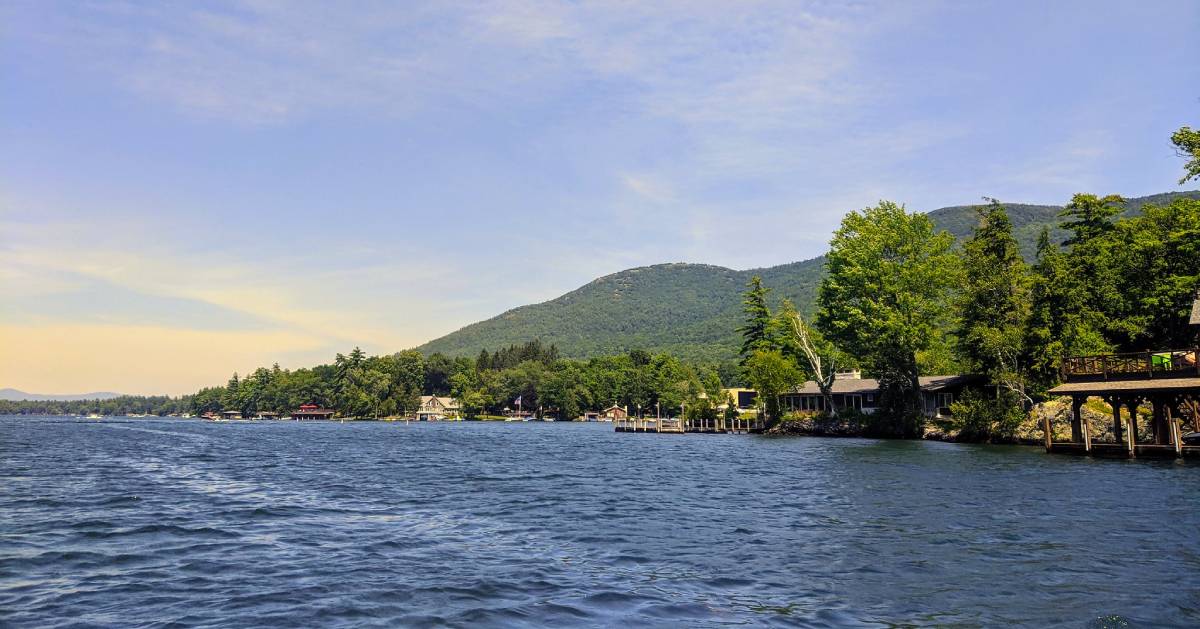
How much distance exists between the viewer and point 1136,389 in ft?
123

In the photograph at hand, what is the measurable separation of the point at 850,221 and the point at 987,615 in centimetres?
6581

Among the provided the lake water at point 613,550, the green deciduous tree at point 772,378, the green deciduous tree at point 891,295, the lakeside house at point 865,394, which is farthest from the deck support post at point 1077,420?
the green deciduous tree at point 772,378

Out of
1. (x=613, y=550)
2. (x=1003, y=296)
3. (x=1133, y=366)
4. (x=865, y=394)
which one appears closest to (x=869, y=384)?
(x=865, y=394)

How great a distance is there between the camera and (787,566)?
1534 centimetres

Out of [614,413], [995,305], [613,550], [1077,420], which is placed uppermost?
[995,305]

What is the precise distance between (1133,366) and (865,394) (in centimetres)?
4283

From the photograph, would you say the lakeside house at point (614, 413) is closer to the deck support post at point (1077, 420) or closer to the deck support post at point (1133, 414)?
Result: the deck support post at point (1077, 420)

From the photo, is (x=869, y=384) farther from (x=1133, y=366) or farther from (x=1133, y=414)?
(x=1133, y=414)

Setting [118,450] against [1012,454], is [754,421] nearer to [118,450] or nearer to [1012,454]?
[1012,454]

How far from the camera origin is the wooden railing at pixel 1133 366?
3759cm

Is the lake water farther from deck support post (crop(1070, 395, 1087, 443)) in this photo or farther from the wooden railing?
deck support post (crop(1070, 395, 1087, 443))

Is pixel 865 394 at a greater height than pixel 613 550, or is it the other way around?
pixel 865 394

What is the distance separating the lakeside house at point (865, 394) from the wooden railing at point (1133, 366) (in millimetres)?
20009

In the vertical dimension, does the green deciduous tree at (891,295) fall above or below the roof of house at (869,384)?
above
